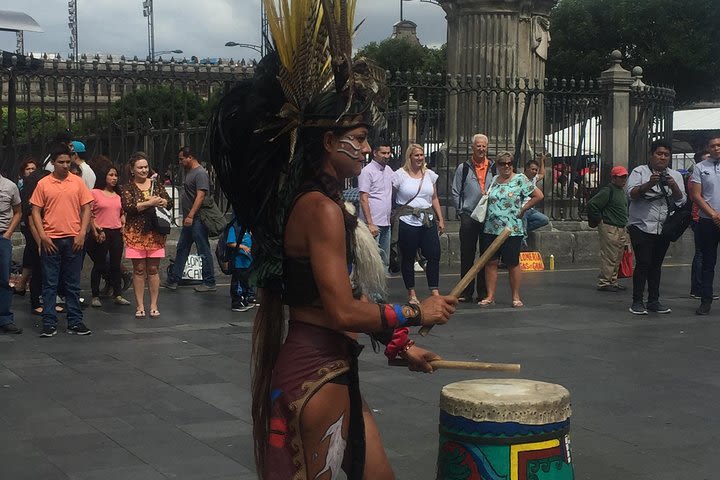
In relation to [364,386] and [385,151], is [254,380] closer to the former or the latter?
[364,386]

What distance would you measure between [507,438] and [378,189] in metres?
8.26

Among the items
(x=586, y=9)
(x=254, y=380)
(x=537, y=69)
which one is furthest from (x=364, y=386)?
(x=586, y=9)

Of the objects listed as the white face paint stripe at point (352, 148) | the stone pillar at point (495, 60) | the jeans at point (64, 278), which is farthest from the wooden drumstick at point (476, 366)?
the stone pillar at point (495, 60)

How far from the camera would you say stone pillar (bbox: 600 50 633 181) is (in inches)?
677

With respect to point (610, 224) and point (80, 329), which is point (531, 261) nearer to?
point (610, 224)

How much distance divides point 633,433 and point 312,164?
3.31m

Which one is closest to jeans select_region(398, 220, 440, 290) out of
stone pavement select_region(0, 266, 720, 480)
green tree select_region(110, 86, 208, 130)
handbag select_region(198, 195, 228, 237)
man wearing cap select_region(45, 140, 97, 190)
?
stone pavement select_region(0, 266, 720, 480)

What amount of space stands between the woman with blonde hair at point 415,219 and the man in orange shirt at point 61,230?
3192 mm

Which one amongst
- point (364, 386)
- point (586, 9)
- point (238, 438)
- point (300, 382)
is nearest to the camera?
point (300, 382)

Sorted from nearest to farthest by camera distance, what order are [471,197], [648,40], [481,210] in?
[481,210], [471,197], [648,40]

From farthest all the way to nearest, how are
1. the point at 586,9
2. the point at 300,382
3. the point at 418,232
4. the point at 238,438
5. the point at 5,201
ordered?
1. the point at 586,9
2. the point at 418,232
3. the point at 5,201
4. the point at 238,438
5. the point at 300,382

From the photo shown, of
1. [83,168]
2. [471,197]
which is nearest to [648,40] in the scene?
[471,197]

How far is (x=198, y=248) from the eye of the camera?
1287cm

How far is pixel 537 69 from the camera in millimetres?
18000
